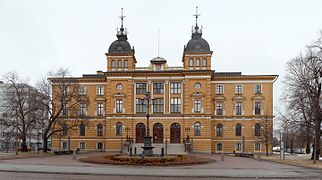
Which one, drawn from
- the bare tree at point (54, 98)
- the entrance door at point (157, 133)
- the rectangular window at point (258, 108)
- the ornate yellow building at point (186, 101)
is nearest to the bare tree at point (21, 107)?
the bare tree at point (54, 98)

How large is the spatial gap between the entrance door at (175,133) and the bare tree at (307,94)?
2471 cm

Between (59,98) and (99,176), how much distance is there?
36.0 meters

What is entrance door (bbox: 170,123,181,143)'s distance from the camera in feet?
217

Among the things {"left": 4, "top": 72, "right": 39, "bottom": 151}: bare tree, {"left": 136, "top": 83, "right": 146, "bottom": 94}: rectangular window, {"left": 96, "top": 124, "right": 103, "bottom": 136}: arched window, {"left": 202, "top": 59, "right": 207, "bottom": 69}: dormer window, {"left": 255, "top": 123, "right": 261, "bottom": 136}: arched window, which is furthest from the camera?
{"left": 96, "top": 124, "right": 103, "bottom": 136}: arched window

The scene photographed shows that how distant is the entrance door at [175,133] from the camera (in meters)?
66.0

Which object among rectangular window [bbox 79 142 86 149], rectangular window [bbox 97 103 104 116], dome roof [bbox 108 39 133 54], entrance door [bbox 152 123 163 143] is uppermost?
dome roof [bbox 108 39 133 54]

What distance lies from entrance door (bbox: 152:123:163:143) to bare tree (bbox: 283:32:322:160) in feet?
87.4

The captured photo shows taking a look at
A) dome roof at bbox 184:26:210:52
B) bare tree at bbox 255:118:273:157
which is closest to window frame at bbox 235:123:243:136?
bare tree at bbox 255:118:273:157

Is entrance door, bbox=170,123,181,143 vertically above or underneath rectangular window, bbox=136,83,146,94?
underneath

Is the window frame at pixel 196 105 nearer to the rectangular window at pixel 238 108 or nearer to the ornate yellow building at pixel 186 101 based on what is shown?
the ornate yellow building at pixel 186 101

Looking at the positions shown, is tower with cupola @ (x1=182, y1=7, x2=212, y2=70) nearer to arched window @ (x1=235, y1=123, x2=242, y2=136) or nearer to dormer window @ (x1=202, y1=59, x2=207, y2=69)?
dormer window @ (x1=202, y1=59, x2=207, y2=69)

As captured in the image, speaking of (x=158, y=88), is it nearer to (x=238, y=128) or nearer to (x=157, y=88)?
(x=157, y=88)

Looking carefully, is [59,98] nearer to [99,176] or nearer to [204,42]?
[204,42]

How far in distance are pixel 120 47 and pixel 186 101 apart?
15.7 metres
